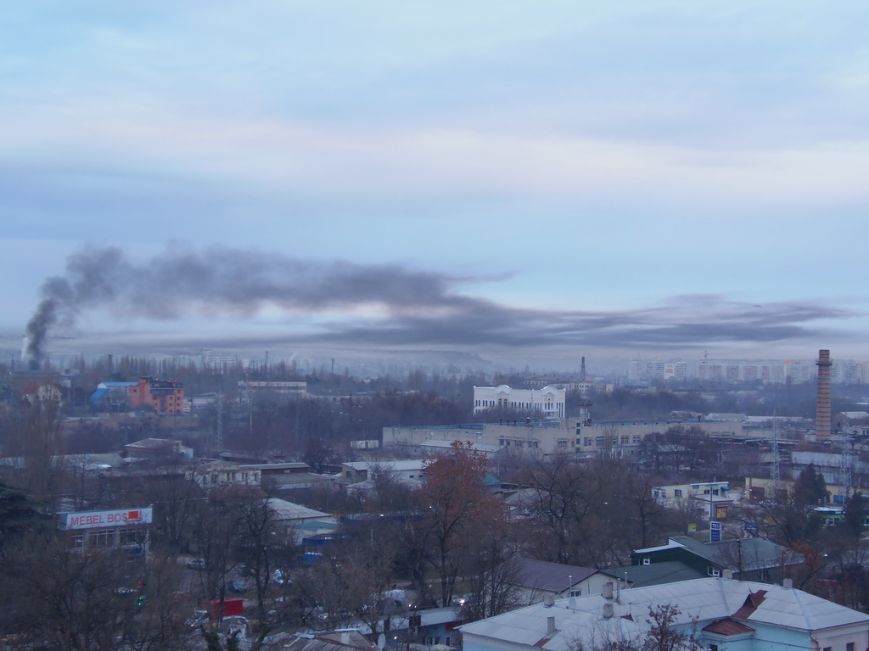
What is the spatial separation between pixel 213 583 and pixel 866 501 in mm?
10685

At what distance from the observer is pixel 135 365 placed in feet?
187

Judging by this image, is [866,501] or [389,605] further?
[866,501]

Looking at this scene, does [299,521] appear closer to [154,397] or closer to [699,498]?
[699,498]

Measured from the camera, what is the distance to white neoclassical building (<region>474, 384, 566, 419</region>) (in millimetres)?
43344

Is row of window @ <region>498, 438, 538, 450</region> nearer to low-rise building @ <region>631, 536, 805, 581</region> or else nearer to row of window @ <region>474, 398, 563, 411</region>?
row of window @ <region>474, 398, 563, 411</region>

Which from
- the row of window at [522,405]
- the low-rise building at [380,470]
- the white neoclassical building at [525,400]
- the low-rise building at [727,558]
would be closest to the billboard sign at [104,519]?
the low-rise building at [727,558]

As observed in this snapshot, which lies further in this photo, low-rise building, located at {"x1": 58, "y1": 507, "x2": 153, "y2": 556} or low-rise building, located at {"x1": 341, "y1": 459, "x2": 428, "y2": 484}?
low-rise building, located at {"x1": 341, "y1": 459, "x2": 428, "y2": 484}

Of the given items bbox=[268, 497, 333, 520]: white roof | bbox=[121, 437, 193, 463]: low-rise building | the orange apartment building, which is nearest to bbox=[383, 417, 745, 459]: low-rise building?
bbox=[121, 437, 193, 463]: low-rise building

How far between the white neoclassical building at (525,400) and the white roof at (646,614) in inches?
1329

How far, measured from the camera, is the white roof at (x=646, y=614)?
7.37 meters

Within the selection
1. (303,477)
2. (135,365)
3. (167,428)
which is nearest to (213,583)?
(303,477)

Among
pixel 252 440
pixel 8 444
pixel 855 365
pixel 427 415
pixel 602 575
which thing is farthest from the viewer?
pixel 855 365

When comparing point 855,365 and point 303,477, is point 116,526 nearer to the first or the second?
point 303,477

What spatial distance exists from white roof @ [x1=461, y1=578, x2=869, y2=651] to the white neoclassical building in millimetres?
33761
